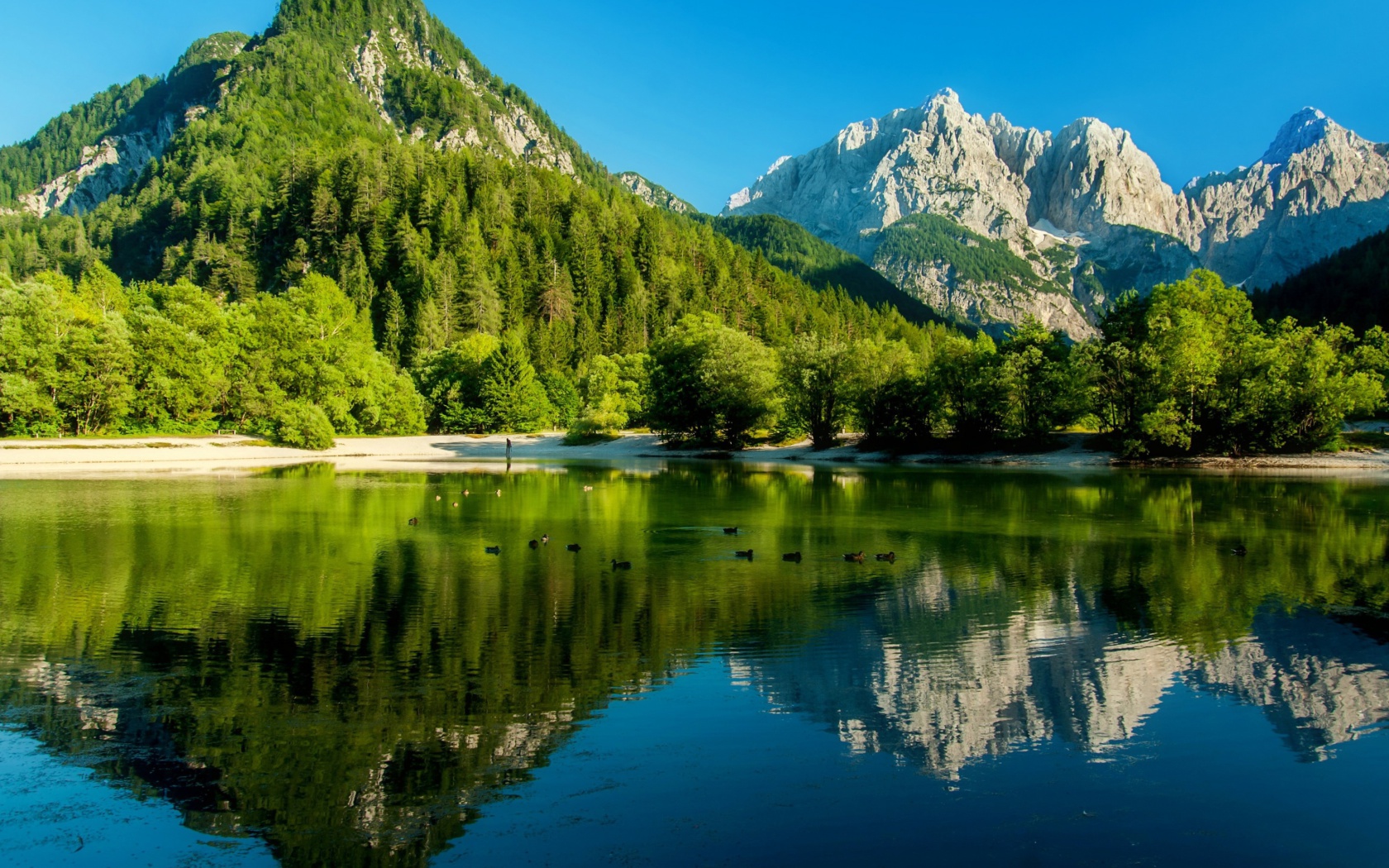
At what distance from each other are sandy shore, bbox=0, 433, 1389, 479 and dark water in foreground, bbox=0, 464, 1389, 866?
1663 inches

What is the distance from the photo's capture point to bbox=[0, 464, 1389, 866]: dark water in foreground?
26.4 feet

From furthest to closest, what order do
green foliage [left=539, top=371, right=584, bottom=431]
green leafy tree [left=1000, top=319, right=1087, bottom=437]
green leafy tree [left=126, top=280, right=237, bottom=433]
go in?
green foliage [left=539, top=371, right=584, bottom=431], green leafy tree [left=126, top=280, right=237, bottom=433], green leafy tree [left=1000, top=319, right=1087, bottom=437]

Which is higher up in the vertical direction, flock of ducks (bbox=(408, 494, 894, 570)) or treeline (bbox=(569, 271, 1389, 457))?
treeline (bbox=(569, 271, 1389, 457))

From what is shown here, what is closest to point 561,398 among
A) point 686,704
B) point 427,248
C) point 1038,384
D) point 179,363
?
point 179,363

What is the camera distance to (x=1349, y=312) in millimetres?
125688

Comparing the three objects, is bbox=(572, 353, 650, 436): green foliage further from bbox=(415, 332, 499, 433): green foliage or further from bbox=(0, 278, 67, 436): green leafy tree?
bbox=(0, 278, 67, 436): green leafy tree

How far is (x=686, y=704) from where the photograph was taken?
38.3 feet

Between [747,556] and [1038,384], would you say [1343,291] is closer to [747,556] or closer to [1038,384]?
[1038,384]

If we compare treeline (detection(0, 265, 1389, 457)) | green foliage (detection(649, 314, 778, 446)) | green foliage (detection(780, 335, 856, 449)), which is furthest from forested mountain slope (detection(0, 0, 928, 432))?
green foliage (detection(780, 335, 856, 449))

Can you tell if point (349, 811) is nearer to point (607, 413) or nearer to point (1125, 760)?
point (1125, 760)

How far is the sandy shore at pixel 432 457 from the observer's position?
6116 centimetres

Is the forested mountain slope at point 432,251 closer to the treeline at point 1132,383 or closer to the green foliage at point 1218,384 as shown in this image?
the treeline at point 1132,383

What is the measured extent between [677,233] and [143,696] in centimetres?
17494

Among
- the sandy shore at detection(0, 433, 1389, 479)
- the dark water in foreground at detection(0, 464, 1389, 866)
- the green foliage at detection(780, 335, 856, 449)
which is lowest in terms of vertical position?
the dark water in foreground at detection(0, 464, 1389, 866)
